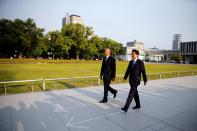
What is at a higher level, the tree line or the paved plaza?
the tree line

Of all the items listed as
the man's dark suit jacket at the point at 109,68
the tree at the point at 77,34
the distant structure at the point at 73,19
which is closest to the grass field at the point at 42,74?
the man's dark suit jacket at the point at 109,68

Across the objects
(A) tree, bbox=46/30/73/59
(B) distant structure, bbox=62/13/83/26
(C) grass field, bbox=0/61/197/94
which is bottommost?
(C) grass field, bbox=0/61/197/94

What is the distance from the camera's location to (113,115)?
3.75 m

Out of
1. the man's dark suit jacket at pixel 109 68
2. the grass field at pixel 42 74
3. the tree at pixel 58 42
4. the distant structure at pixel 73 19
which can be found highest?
the distant structure at pixel 73 19

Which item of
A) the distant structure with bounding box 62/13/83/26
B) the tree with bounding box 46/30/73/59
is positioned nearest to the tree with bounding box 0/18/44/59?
the tree with bounding box 46/30/73/59

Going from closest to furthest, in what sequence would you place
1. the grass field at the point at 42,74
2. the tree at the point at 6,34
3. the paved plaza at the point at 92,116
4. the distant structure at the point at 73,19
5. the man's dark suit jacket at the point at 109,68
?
the paved plaza at the point at 92,116, the man's dark suit jacket at the point at 109,68, the grass field at the point at 42,74, the tree at the point at 6,34, the distant structure at the point at 73,19

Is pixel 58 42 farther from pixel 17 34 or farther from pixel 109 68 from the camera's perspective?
pixel 109 68

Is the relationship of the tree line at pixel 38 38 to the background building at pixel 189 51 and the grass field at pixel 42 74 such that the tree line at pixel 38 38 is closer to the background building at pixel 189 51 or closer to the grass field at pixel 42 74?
the grass field at pixel 42 74

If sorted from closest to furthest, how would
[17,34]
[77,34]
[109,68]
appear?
[109,68]
[17,34]
[77,34]

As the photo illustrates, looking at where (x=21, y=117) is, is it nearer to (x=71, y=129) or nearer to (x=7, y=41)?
(x=71, y=129)

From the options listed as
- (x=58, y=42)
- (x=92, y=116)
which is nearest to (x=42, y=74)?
(x=92, y=116)

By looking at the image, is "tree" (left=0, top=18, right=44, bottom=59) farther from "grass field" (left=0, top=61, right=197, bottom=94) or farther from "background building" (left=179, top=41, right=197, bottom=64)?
"background building" (left=179, top=41, right=197, bottom=64)

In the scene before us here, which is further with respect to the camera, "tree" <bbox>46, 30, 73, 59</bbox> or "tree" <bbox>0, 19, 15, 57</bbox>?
"tree" <bbox>46, 30, 73, 59</bbox>

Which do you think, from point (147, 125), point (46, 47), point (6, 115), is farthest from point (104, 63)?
point (46, 47)
